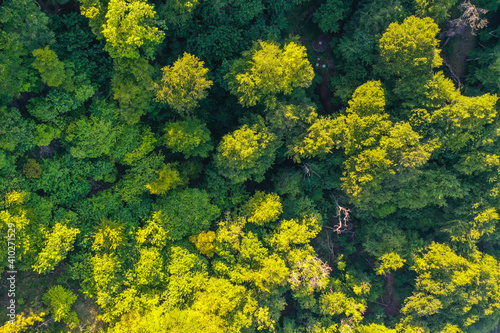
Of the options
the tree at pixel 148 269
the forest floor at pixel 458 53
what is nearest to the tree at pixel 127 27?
the tree at pixel 148 269

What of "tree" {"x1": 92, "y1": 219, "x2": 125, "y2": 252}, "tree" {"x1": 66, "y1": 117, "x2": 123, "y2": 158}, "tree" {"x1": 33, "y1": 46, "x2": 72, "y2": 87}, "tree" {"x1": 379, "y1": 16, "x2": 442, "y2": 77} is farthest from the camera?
"tree" {"x1": 92, "y1": 219, "x2": 125, "y2": 252}

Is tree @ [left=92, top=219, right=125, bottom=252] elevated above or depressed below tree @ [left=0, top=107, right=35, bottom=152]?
below

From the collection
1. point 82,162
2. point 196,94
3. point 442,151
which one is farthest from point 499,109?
point 82,162

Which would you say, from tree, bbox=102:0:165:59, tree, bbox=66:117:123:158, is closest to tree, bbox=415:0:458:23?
tree, bbox=102:0:165:59

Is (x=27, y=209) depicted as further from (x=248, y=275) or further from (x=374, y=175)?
(x=374, y=175)

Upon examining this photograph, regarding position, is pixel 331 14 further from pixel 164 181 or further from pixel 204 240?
pixel 204 240

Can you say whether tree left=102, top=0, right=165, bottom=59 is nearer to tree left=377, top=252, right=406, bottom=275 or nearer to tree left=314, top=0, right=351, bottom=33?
tree left=314, top=0, right=351, bottom=33

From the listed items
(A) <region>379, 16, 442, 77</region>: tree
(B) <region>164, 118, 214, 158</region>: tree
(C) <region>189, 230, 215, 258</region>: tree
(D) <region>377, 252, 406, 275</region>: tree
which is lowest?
(D) <region>377, 252, 406, 275</region>: tree

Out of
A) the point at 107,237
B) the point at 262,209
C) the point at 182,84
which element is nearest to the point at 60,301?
the point at 107,237
